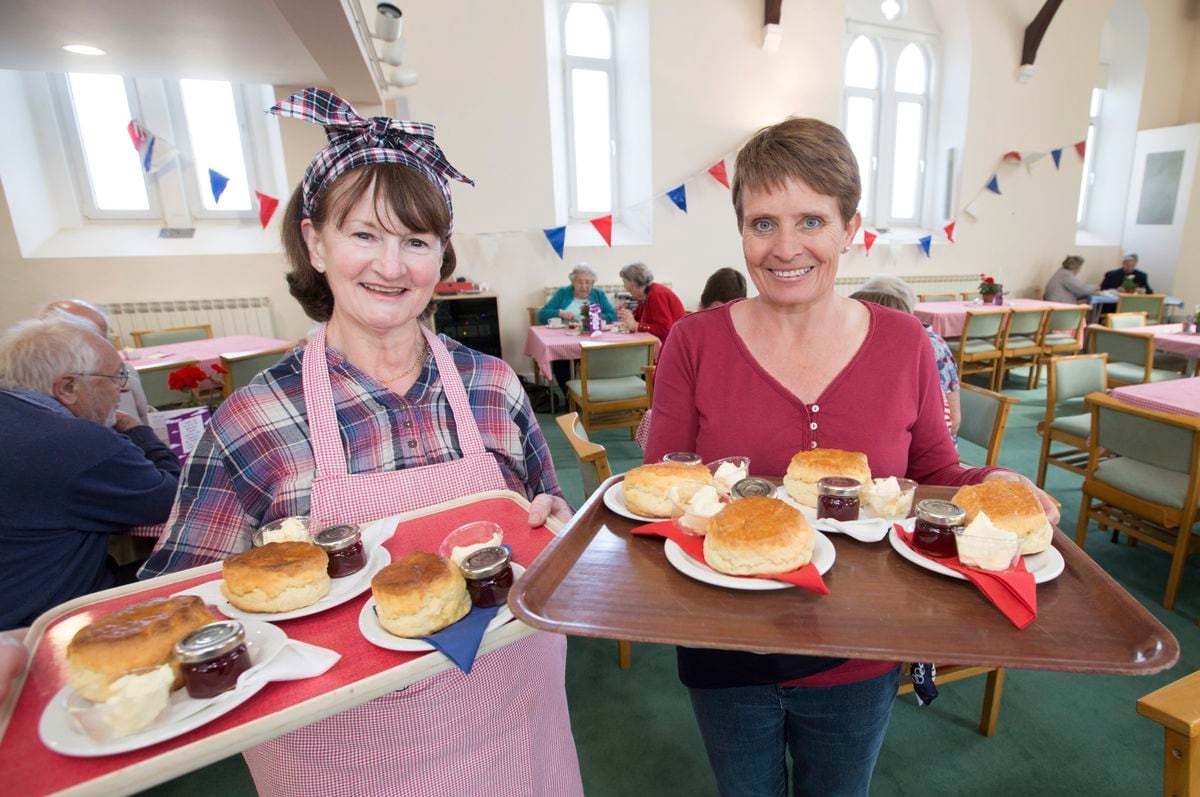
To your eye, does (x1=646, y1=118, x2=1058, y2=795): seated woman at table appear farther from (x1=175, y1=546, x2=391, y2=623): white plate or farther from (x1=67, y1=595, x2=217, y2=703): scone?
(x1=67, y1=595, x2=217, y2=703): scone

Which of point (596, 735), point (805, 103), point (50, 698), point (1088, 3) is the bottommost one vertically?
point (596, 735)

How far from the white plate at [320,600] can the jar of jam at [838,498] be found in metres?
0.87

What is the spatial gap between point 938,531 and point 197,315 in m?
7.87

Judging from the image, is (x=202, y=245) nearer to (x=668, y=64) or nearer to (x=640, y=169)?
(x=640, y=169)

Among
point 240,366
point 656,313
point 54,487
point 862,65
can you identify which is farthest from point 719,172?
point 54,487

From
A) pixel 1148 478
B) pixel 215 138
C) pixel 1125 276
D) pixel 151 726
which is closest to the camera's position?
pixel 151 726

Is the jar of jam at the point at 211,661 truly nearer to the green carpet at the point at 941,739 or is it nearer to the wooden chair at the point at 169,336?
the green carpet at the point at 941,739

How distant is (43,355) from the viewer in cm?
190

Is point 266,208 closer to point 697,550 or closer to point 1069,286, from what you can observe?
point 697,550

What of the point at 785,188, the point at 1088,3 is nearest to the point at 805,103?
the point at 1088,3

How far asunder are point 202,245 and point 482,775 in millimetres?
7673

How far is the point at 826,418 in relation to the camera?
4.36 feet

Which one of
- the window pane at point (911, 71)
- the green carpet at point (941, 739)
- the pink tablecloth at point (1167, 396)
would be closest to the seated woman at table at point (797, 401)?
the green carpet at point (941, 739)

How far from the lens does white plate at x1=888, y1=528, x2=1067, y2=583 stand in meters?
0.90
